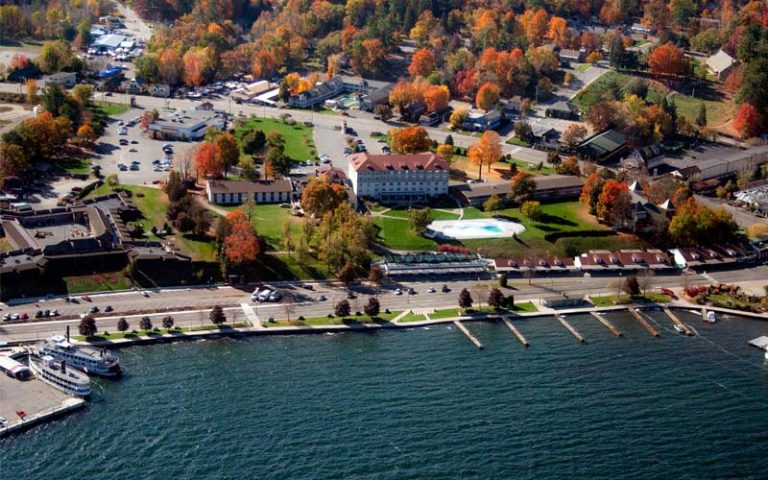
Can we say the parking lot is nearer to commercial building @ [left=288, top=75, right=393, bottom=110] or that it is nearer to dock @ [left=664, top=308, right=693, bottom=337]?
commercial building @ [left=288, top=75, right=393, bottom=110]

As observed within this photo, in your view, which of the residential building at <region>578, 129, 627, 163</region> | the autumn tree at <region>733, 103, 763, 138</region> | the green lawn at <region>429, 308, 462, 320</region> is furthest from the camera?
Answer: the autumn tree at <region>733, 103, 763, 138</region>

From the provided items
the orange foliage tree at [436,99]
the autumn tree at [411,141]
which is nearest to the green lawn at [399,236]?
the autumn tree at [411,141]

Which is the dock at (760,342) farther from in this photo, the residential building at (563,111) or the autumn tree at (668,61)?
the autumn tree at (668,61)

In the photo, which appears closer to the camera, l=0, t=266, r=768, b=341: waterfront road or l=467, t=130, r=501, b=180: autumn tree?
l=0, t=266, r=768, b=341: waterfront road

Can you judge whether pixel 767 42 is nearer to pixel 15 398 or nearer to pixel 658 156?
pixel 658 156

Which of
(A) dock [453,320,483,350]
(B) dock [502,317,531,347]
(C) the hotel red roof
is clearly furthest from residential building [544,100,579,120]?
(A) dock [453,320,483,350]

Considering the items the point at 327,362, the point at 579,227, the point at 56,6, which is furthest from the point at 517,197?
the point at 56,6
